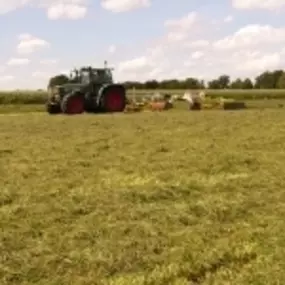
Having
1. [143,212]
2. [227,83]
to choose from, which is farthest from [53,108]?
[227,83]

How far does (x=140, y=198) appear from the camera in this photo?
309 inches

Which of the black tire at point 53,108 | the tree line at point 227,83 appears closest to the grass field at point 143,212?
the black tire at point 53,108

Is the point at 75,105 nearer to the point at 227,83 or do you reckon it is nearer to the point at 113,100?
the point at 113,100

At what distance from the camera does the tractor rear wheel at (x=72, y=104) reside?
25344 mm

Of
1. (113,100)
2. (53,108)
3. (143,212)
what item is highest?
(113,100)

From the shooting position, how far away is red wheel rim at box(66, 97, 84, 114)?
25.3 meters

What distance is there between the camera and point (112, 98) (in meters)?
26.0

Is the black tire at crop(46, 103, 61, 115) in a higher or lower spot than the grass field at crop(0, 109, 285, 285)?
higher

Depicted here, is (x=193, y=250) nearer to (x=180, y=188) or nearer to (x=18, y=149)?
(x=180, y=188)

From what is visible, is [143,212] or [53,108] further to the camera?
[53,108]

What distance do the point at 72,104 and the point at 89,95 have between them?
2.83ft

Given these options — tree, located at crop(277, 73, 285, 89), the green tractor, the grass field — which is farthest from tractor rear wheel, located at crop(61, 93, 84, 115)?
tree, located at crop(277, 73, 285, 89)

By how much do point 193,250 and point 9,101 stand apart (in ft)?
138

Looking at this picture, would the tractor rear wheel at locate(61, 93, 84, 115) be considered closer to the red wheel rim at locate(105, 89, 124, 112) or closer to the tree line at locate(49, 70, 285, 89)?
the red wheel rim at locate(105, 89, 124, 112)
